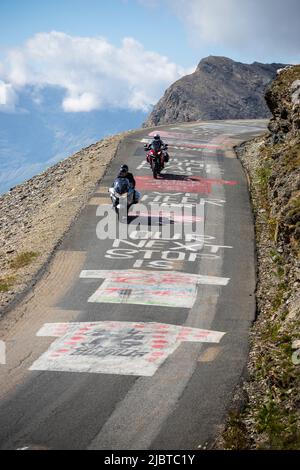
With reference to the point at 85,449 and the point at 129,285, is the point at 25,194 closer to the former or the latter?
the point at 129,285

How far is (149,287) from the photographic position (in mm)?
18594

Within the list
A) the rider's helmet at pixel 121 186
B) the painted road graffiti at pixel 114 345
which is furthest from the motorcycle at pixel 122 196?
the painted road graffiti at pixel 114 345

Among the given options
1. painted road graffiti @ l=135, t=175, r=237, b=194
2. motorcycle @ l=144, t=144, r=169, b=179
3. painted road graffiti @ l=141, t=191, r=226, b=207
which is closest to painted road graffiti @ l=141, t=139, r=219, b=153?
painted road graffiti @ l=135, t=175, r=237, b=194

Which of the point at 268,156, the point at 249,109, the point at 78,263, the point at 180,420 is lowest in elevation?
the point at 180,420

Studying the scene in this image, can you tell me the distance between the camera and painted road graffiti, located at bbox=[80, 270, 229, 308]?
17466mm

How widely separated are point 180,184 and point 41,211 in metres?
8.68

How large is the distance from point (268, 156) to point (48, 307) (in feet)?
81.2

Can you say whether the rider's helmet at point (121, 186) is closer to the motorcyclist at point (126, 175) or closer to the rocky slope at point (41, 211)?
the motorcyclist at point (126, 175)

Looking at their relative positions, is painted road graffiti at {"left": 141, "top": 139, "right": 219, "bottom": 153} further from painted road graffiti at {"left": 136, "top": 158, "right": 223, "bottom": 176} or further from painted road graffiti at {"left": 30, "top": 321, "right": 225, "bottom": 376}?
painted road graffiti at {"left": 30, "top": 321, "right": 225, "bottom": 376}

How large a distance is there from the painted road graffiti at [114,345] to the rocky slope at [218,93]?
129398 millimetres

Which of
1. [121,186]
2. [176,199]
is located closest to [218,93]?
[176,199]

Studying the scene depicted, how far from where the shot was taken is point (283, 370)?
12.1 metres

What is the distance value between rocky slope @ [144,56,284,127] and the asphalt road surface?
118m

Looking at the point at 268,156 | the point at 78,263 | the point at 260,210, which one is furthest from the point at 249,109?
the point at 78,263
